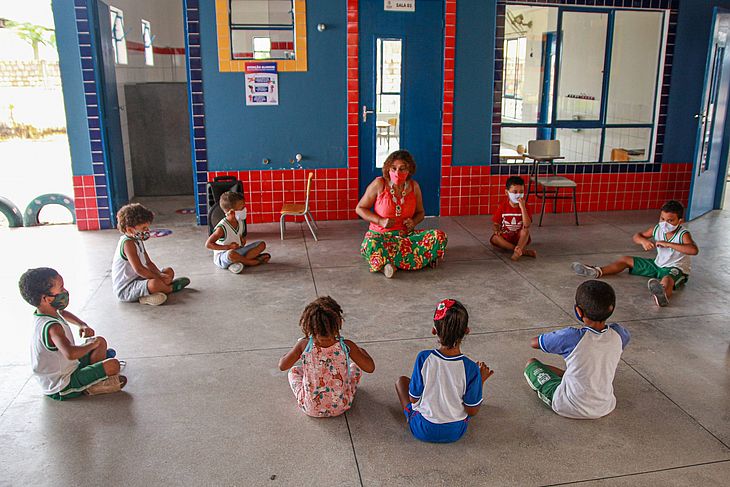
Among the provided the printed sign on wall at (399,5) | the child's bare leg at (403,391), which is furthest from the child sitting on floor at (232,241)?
the printed sign on wall at (399,5)

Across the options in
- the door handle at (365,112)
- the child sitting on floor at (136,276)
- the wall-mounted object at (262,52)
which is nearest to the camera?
the child sitting on floor at (136,276)

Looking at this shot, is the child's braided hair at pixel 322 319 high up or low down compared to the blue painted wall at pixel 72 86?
down

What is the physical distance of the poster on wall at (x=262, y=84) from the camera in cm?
682

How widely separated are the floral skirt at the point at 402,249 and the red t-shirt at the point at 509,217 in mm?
835

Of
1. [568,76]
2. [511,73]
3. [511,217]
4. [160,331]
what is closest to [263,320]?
[160,331]

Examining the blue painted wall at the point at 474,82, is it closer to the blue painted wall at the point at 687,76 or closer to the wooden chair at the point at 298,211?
the wooden chair at the point at 298,211

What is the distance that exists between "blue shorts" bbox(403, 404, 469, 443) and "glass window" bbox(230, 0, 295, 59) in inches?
196

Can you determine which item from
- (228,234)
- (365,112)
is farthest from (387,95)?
(228,234)

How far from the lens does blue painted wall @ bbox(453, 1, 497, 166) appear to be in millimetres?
7133

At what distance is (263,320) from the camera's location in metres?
4.47

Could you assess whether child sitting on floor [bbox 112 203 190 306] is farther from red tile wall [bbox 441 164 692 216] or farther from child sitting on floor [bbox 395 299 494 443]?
red tile wall [bbox 441 164 692 216]

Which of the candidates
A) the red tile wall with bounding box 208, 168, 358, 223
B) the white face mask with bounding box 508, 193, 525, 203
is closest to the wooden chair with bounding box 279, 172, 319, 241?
the red tile wall with bounding box 208, 168, 358, 223

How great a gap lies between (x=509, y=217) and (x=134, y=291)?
11.7ft

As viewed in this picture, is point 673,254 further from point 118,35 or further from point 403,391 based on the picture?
point 118,35
